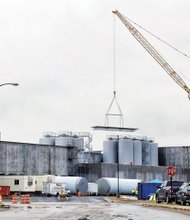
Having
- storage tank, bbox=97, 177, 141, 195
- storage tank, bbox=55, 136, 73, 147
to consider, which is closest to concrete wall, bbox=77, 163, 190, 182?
storage tank, bbox=55, 136, 73, 147

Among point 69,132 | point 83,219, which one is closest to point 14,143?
point 69,132

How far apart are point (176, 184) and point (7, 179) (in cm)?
3970

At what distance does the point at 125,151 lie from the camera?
115438 mm

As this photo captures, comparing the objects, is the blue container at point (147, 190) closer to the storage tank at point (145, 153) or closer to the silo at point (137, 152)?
the silo at point (137, 152)

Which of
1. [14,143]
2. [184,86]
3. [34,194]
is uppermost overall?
[184,86]

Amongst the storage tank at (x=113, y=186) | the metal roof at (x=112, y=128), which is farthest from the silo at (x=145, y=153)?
the storage tank at (x=113, y=186)

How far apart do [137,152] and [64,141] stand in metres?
16.1

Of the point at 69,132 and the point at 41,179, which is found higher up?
the point at 69,132

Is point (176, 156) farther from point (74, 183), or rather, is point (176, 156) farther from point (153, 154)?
point (74, 183)

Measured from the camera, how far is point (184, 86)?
356 feet

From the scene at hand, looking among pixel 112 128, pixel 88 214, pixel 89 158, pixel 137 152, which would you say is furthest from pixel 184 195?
pixel 137 152

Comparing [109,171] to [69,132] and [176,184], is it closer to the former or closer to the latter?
[69,132]

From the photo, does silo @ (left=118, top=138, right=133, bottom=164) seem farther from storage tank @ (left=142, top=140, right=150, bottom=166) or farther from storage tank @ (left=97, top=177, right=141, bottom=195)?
storage tank @ (left=97, top=177, right=141, bottom=195)

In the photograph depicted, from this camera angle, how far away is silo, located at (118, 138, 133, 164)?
114688 millimetres
